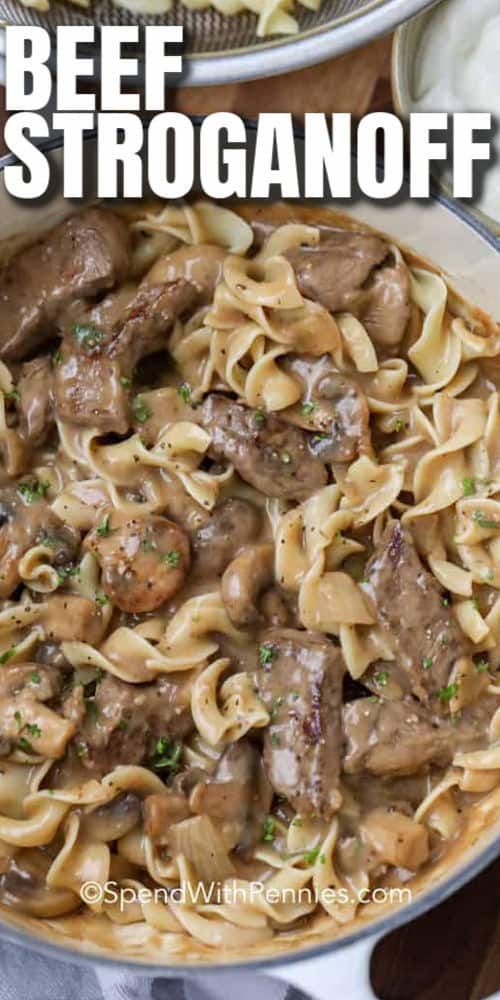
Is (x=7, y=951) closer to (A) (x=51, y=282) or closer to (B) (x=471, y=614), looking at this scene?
(B) (x=471, y=614)

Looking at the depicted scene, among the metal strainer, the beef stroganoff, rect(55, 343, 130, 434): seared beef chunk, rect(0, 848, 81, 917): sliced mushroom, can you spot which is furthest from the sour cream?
rect(0, 848, 81, 917): sliced mushroom

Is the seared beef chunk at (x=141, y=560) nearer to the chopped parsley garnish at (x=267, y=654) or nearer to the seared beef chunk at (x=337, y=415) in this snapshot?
the chopped parsley garnish at (x=267, y=654)

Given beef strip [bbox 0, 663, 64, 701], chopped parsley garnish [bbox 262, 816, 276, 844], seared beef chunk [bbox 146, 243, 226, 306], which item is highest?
seared beef chunk [bbox 146, 243, 226, 306]

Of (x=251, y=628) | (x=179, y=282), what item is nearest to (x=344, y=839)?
(x=251, y=628)

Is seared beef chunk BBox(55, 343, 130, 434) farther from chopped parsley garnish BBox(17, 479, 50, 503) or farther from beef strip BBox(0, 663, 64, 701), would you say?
beef strip BBox(0, 663, 64, 701)

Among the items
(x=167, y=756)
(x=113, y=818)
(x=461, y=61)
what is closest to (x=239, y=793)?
(x=167, y=756)
